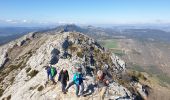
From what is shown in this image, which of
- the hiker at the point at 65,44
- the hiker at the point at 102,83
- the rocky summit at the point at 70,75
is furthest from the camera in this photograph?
the hiker at the point at 65,44

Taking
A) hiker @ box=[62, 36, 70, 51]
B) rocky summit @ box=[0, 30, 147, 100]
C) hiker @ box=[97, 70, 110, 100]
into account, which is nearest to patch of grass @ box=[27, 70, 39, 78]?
rocky summit @ box=[0, 30, 147, 100]

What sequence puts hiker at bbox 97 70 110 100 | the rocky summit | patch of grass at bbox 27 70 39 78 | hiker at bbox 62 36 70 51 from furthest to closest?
hiker at bbox 62 36 70 51 → patch of grass at bbox 27 70 39 78 → the rocky summit → hiker at bbox 97 70 110 100

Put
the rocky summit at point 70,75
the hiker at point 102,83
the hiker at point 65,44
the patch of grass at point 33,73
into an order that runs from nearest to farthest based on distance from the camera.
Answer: the hiker at point 102,83 < the rocky summit at point 70,75 < the patch of grass at point 33,73 < the hiker at point 65,44

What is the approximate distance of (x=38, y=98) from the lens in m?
41.7

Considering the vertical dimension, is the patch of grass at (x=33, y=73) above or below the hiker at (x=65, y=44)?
below

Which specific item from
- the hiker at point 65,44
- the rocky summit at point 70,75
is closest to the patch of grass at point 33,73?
the rocky summit at point 70,75

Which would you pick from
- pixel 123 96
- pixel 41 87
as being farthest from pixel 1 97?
pixel 123 96

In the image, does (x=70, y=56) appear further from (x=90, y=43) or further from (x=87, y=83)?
(x=87, y=83)

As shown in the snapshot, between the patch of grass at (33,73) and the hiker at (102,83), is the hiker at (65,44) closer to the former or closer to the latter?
the patch of grass at (33,73)

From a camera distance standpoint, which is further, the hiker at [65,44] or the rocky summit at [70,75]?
the hiker at [65,44]

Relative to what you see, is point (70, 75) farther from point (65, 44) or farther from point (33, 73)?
point (65, 44)

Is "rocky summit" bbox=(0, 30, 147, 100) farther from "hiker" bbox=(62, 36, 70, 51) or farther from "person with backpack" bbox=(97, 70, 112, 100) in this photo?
"person with backpack" bbox=(97, 70, 112, 100)

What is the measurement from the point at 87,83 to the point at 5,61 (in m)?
56.8

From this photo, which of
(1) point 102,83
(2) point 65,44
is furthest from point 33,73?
(1) point 102,83
